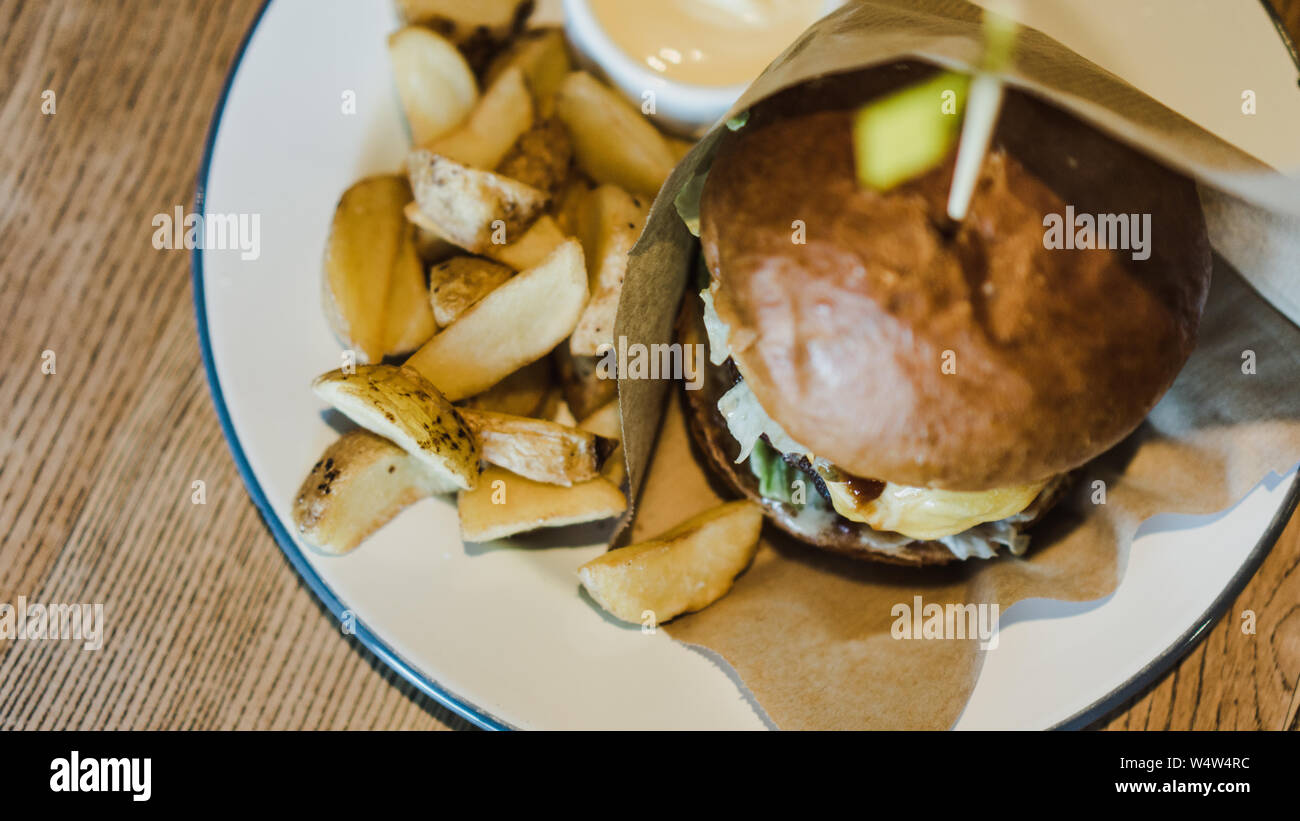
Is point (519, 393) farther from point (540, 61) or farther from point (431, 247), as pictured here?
point (540, 61)

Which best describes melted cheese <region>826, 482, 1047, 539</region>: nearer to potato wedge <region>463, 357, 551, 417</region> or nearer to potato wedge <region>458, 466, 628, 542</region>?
potato wedge <region>458, 466, 628, 542</region>

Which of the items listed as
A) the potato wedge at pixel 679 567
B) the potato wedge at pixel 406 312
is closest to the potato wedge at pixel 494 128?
the potato wedge at pixel 406 312

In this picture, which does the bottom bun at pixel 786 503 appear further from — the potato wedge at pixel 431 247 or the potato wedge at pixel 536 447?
the potato wedge at pixel 431 247

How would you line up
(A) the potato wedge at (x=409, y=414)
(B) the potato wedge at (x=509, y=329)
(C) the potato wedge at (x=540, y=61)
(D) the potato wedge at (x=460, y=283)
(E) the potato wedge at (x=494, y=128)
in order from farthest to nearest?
(C) the potato wedge at (x=540, y=61), (E) the potato wedge at (x=494, y=128), (D) the potato wedge at (x=460, y=283), (B) the potato wedge at (x=509, y=329), (A) the potato wedge at (x=409, y=414)

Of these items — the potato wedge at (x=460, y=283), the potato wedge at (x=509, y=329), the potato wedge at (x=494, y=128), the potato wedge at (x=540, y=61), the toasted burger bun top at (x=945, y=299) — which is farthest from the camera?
the potato wedge at (x=540, y=61)

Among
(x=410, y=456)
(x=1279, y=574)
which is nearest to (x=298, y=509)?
(x=410, y=456)

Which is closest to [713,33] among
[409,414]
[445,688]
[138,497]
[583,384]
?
[583,384]
